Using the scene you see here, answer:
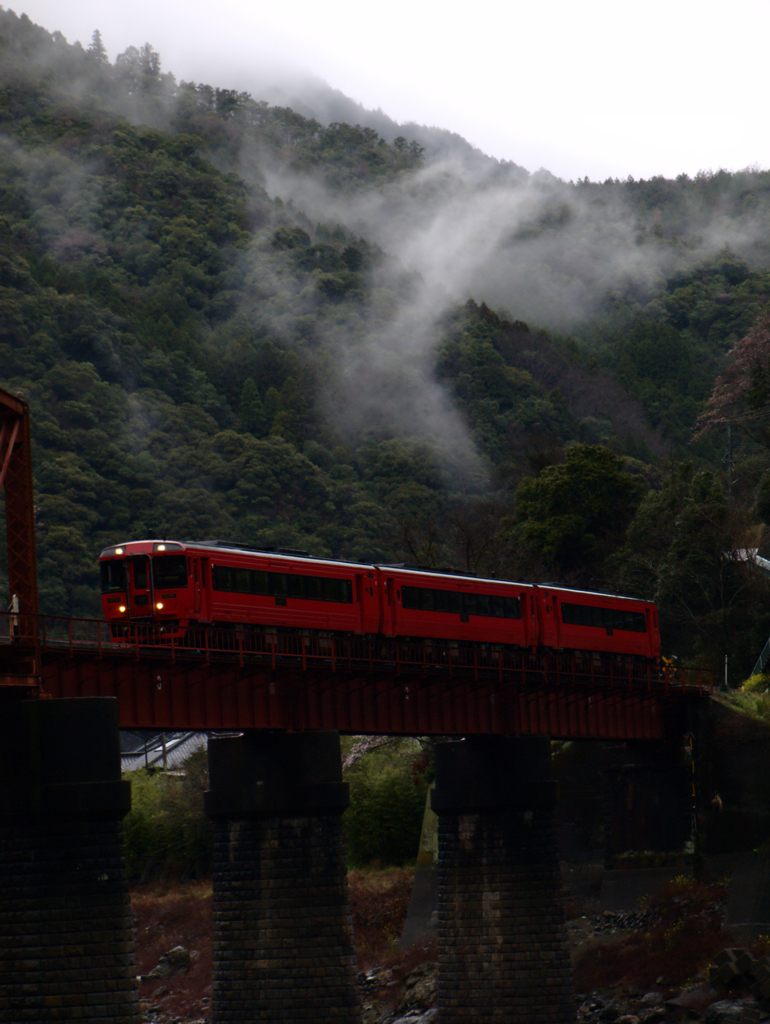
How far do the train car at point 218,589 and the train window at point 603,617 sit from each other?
13.4 meters

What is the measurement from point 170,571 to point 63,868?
1207cm

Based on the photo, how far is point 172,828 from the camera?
7562 cm

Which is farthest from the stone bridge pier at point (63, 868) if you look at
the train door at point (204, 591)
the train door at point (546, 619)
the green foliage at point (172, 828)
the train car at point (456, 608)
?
the green foliage at point (172, 828)

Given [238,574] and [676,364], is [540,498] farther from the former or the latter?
[676,364]

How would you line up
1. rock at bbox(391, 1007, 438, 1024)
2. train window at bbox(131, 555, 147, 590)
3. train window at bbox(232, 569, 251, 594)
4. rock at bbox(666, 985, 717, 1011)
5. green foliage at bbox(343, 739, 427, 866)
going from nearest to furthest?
train window at bbox(131, 555, 147, 590), train window at bbox(232, 569, 251, 594), rock at bbox(666, 985, 717, 1011), rock at bbox(391, 1007, 438, 1024), green foliage at bbox(343, 739, 427, 866)

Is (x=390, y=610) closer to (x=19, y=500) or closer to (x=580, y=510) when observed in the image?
(x=19, y=500)

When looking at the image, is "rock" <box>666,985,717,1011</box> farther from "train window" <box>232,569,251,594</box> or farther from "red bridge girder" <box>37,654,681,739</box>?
"train window" <box>232,569,251,594</box>

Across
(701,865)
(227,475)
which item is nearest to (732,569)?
(701,865)

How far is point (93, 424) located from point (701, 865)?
269 ft

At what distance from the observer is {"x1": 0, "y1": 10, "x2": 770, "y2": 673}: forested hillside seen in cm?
8419

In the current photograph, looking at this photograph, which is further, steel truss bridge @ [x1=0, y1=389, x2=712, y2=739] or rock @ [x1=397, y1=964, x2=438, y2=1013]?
rock @ [x1=397, y1=964, x2=438, y2=1013]

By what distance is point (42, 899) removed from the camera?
27953 mm

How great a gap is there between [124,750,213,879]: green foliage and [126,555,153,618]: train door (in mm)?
36921

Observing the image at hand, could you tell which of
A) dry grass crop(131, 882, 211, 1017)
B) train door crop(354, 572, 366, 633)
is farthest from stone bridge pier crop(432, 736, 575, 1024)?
dry grass crop(131, 882, 211, 1017)
